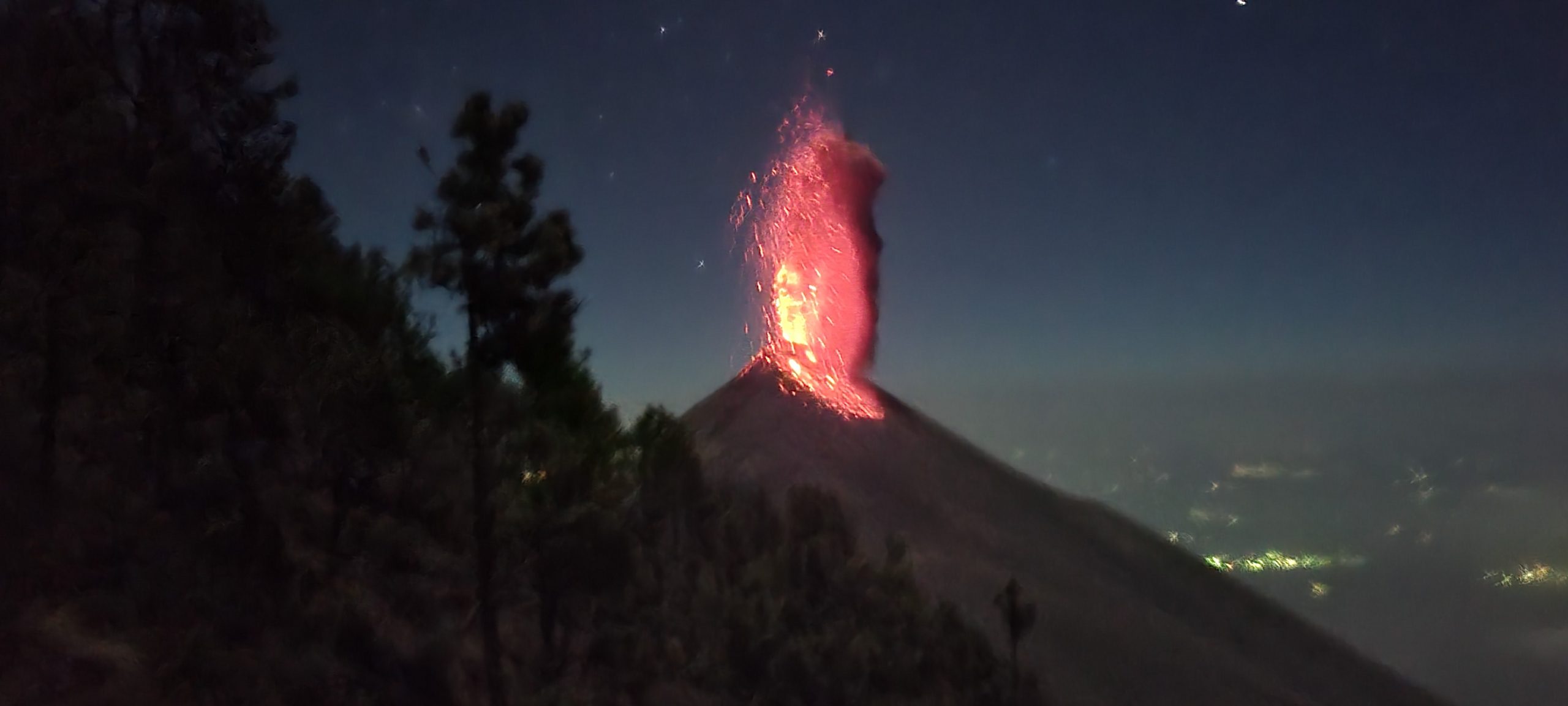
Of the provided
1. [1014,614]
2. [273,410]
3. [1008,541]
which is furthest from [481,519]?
[1008,541]

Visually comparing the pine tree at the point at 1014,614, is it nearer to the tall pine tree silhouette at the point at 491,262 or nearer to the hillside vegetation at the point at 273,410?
the hillside vegetation at the point at 273,410

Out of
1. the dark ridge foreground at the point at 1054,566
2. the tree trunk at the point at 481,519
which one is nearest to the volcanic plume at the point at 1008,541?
the dark ridge foreground at the point at 1054,566

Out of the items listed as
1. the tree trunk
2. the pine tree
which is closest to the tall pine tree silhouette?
the tree trunk

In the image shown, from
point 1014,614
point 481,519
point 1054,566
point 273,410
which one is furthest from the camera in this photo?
point 1054,566

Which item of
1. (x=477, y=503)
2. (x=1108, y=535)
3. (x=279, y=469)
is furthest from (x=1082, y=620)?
(x=279, y=469)

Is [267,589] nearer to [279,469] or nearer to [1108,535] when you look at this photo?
[279,469]

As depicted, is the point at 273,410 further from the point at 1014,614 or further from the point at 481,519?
the point at 1014,614

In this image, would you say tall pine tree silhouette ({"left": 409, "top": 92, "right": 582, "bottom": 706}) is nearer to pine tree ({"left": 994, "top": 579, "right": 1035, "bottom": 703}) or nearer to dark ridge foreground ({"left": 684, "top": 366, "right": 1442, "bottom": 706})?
pine tree ({"left": 994, "top": 579, "right": 1035, "bottom": 703})
